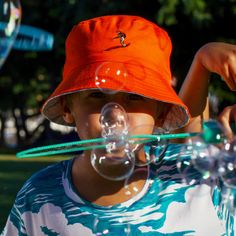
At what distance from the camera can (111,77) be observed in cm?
152

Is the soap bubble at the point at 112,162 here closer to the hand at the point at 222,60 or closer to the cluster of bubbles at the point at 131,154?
the cluster of bubbles at the point at 131,154

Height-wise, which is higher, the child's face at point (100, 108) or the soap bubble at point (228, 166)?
the child's face at point (100, 108)

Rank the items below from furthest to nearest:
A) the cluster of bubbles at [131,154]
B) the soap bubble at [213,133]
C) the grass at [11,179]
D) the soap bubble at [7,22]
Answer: the soap bubble at [7,22]
the grass at [11,179]
the cluster of bubbles at [131,154]
the soap bubble at [213,133]

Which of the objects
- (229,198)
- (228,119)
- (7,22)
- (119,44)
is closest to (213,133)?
(228,119)

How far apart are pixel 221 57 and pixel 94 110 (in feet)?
0.96

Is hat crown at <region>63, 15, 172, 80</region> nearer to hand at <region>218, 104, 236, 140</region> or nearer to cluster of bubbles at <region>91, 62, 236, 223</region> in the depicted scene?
cluster of bubbles at <region>91, 62, 236, 223</region>

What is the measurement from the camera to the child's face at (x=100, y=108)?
4.95 ft

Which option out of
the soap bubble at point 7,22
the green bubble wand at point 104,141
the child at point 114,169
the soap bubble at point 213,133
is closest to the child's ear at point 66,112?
the child at point 114,169

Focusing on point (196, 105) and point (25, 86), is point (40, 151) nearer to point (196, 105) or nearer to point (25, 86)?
point (196, 105)

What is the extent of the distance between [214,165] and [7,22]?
11.7ft

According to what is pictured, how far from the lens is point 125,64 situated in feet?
5.10

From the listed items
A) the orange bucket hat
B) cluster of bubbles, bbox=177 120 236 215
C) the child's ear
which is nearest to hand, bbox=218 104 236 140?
cluster of bubbles, bbox=177 120 236 215

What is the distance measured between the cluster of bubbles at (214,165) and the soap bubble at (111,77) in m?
0.19

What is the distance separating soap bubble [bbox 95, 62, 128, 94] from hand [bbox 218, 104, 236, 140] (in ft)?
0.70
